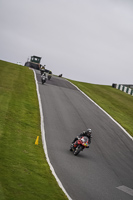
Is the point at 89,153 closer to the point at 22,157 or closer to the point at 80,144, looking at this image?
the point at 80,144

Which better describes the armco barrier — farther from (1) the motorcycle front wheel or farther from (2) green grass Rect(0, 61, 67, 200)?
(1) the motorcycle front wheel

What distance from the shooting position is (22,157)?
1315cm

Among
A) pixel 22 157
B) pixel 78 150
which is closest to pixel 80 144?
pixel 78 150

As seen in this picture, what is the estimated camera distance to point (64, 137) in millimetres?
18547

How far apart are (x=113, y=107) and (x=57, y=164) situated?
21.1m

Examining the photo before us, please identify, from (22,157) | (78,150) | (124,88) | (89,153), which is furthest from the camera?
(124,88)

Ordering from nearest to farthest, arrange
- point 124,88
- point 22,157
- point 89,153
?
1. point 22,157
2. point 89,153
3. point 124,88

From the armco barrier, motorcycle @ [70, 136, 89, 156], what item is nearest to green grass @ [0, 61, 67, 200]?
motorcycle @ [70, 136, 89, 156]

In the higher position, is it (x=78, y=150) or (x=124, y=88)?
(x=124, y=88)

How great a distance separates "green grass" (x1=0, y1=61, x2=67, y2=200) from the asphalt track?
69 cm

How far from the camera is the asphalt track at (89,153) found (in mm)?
11938

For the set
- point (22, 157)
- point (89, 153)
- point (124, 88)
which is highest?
point (124, 88)

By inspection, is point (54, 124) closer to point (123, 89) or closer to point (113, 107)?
point (113, 107)

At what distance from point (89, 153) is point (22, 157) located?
492cm
